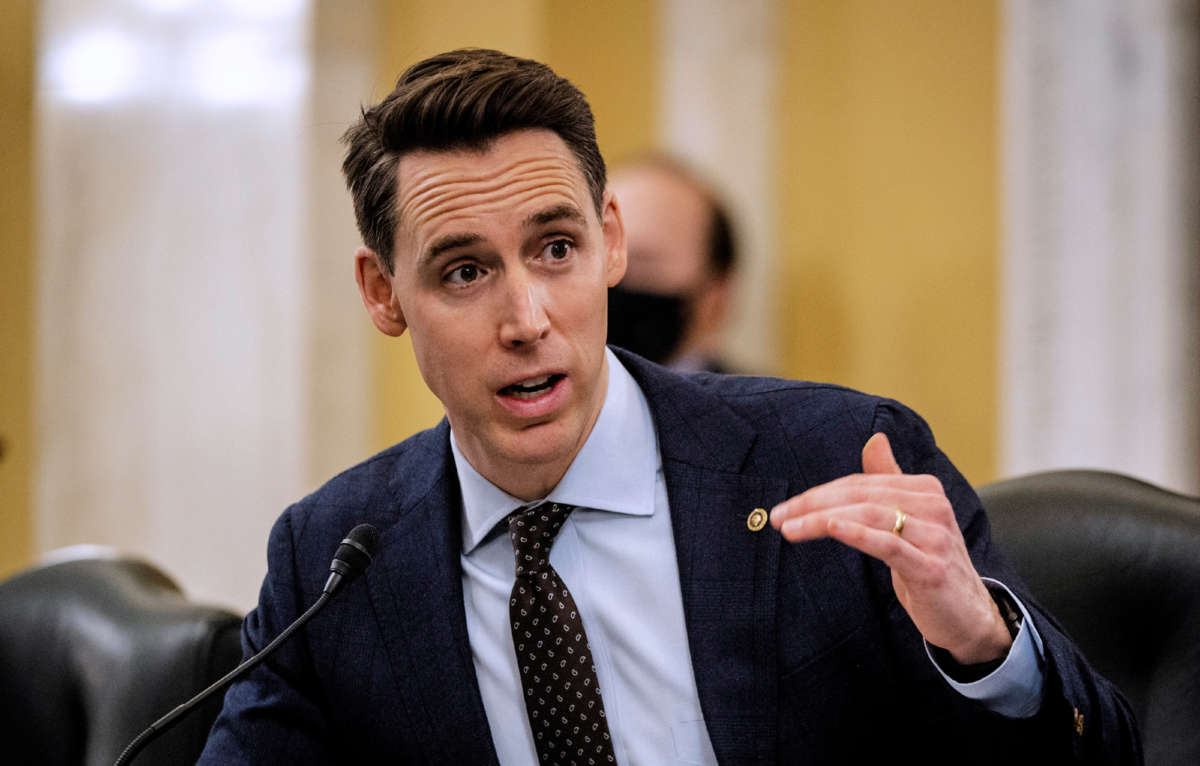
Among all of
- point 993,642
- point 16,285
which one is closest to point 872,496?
point 993,642

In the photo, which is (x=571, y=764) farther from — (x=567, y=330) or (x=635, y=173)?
(x=635, y=173)

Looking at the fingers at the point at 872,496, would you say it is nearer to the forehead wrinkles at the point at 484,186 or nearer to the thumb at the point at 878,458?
the thumb at the point at 878,458

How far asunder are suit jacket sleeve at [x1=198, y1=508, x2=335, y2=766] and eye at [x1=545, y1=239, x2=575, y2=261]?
0.50 metres

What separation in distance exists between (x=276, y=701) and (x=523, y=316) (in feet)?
1.88

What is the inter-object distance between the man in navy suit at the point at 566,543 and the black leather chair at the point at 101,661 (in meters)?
0.14

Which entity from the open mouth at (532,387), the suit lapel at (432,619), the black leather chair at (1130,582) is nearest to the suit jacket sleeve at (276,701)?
the suit lapel at (432,619)

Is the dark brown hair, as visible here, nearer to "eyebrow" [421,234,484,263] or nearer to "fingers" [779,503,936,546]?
"eyebrow" [421,234,484,263]

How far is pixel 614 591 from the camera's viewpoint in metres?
1.53

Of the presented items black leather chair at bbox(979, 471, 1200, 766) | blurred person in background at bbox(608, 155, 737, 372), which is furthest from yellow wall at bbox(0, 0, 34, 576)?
black leather chair at bbox(979, 471, 1200, 766)

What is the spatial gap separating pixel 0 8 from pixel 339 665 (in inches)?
107

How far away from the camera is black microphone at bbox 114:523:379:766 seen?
1334mm

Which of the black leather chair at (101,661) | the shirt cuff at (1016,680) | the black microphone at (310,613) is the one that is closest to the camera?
the shirt cuff at (1016,680)

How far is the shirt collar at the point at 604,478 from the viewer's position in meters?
1.56

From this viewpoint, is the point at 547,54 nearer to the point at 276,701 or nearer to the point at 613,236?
the point at 613,236
